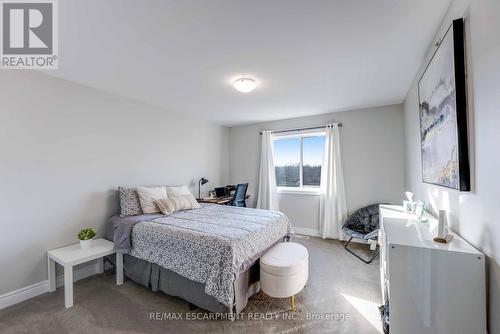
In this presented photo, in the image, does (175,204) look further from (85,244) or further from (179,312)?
(179,312)

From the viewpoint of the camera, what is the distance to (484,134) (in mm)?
1103

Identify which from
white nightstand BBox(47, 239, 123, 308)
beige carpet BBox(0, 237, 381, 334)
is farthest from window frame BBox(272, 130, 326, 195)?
white nightstand BBox(47, 239, 123, 308)

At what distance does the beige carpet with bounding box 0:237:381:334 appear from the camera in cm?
177

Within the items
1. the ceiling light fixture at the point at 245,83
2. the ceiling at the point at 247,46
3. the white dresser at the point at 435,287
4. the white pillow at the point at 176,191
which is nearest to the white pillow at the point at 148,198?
the white pillow at the point at 176,191

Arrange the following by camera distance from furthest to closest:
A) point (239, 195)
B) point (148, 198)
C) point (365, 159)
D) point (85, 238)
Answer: point (239, 195) → point (365, 159) → point (148, 198) → point (85, 238)

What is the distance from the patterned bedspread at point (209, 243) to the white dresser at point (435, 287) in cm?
116

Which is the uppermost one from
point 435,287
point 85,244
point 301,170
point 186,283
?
point 301,170

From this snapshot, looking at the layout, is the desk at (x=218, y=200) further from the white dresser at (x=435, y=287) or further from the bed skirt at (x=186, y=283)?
the white dresser at (x=435, y=287)

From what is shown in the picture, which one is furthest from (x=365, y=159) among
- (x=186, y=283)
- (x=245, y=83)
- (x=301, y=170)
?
(x=186, y=283)

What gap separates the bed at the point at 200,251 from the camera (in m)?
1.83

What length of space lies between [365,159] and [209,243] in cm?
317

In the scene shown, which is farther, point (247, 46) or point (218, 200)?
point (218, 200)

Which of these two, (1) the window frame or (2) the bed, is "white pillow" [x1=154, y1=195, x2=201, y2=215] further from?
(1) the window frame

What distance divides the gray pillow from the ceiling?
1.39 meters
